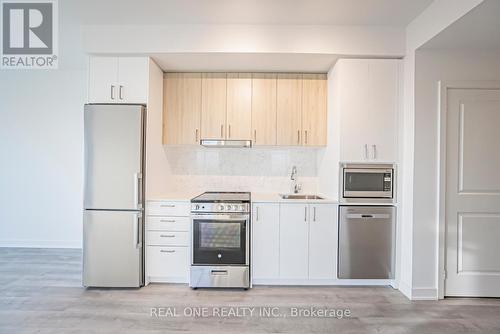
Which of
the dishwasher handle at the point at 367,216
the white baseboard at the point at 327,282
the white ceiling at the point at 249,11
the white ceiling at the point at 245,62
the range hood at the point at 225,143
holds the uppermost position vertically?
the white ceiling at the point at 249,11

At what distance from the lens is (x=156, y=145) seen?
10.9 ft

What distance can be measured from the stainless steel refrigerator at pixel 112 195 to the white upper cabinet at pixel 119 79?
147 millimetres

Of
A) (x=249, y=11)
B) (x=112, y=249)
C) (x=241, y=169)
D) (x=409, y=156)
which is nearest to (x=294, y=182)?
(x=241, y=169)

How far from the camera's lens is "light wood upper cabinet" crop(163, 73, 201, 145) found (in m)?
3.52

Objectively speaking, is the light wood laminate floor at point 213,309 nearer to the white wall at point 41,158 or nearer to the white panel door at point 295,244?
the white panel door at point 295,244

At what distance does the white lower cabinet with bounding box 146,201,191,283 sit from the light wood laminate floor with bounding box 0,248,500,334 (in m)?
0.19

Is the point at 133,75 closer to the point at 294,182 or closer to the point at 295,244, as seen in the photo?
the point at 294,182

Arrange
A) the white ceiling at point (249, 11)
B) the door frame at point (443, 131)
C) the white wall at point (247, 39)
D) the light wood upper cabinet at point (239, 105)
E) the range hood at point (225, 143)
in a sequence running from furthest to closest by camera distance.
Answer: the light wood upper cabinet at point (239, 105)
the range hood at point (225, 143)
the white wall at point (247, 39)
the door frame at point (443, 131)
the white ceiling at point (249, 11)

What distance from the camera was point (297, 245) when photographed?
309 centimetres

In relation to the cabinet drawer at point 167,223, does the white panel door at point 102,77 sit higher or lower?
higher

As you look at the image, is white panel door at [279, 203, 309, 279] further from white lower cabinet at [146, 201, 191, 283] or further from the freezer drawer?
the freezer drawer

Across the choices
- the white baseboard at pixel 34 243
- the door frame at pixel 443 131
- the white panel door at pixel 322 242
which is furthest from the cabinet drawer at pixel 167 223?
the door frame at pixel 443 131

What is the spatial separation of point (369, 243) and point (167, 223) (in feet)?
7.14

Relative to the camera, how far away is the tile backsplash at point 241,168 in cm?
389
